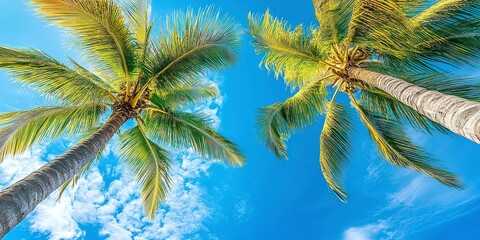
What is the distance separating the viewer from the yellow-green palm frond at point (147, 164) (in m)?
10.3

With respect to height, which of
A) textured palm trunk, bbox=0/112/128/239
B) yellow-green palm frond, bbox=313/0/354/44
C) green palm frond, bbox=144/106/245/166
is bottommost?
textured palm trunk, bbox=0/112/128/239

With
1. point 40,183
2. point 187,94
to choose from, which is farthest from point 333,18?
point 40,183

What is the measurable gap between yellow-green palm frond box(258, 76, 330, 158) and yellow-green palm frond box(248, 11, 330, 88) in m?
0.82

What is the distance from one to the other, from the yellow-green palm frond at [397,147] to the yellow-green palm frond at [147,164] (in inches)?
227

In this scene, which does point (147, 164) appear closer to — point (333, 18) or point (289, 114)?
point (289, 114)

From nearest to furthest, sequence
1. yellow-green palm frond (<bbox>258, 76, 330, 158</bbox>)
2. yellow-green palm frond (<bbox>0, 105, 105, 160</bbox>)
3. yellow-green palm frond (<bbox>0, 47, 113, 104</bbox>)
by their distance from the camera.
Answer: yellow-green palm frond (<bbox>0, 47, 113, 104</bbox>), yellow-green palm frond (<bbox>0, 105, 105, 160</bbox>), yellow-green palm frond (<bbox>258, 76, 330, 158</bbox>)

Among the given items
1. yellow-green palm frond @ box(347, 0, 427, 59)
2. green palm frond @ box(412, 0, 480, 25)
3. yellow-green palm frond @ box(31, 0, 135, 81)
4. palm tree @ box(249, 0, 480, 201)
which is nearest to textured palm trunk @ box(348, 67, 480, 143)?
palm tree @ box(249, 0, 480, 201)

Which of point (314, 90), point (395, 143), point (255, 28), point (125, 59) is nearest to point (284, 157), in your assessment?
point (314, 90)

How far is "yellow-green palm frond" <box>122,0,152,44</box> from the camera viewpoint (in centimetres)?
921

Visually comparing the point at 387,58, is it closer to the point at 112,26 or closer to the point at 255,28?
the point at 255,28

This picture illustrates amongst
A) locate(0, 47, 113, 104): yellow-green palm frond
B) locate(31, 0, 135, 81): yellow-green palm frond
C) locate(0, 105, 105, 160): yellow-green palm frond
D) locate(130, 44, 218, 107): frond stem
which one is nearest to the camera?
locate(0, 47, 113, 104): yellow-green palm frond

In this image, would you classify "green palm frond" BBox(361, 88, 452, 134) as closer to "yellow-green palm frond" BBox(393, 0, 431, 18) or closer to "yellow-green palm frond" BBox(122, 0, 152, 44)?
"yellow-green palm frond" BBox(393, 0, 431, 18)

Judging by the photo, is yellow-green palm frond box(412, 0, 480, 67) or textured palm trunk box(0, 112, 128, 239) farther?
yellow-green palm frond box(412, 0, 480, 67)

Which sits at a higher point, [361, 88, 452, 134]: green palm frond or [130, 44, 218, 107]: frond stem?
[361, 88, 452, 134]: green palm frond
